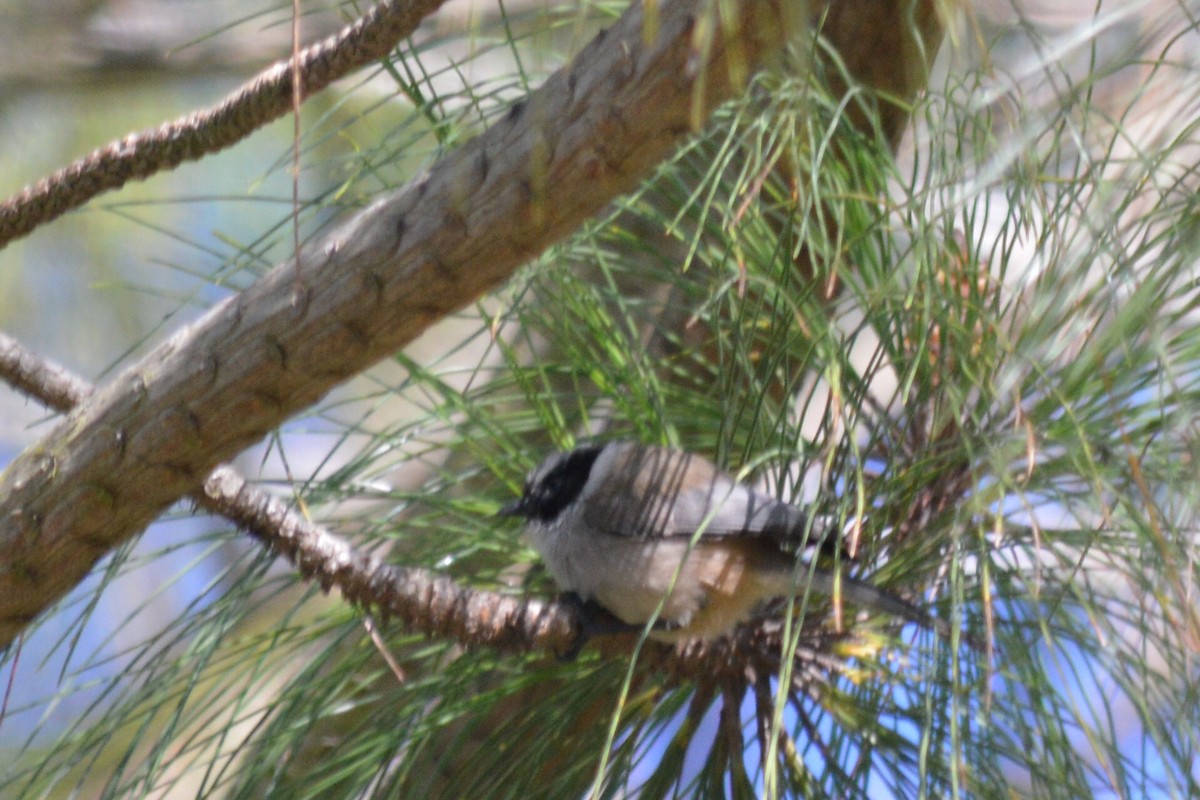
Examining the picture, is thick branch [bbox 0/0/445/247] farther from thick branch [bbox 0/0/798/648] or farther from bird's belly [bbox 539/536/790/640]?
bird's belly [bbox 539/536/790/640]

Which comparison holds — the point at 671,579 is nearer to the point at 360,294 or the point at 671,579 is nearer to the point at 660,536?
the point at 660,536

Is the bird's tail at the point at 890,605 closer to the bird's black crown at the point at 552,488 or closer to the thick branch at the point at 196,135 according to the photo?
the bird's black crown at the point at 552,488

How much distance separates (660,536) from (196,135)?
0.72 metres

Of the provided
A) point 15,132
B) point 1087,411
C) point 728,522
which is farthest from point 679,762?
point 15,132

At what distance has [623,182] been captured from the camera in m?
0.85

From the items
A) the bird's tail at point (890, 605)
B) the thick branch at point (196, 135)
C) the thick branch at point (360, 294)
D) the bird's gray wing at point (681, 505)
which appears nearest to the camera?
the thick branch at point (360, 294)

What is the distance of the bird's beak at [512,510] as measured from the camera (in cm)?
139

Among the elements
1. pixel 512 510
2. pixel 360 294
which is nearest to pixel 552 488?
pixel 512 510

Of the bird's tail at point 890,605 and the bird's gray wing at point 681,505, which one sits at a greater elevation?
the bird's gray wing at point 681,505

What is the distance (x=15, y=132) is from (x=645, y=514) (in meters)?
1.95

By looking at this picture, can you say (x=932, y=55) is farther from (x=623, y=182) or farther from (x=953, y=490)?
(x=623, y=182)

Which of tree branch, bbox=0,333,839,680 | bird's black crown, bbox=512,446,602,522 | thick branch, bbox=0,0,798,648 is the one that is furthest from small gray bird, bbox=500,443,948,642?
thick branch, bbox=0,0,798,648

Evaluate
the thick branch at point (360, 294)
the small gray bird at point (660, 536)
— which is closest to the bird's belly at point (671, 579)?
the small gray bird at point (660, 536)

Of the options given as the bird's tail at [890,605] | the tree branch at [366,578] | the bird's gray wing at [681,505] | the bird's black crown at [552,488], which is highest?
the bird's gray wing at [681,505]
